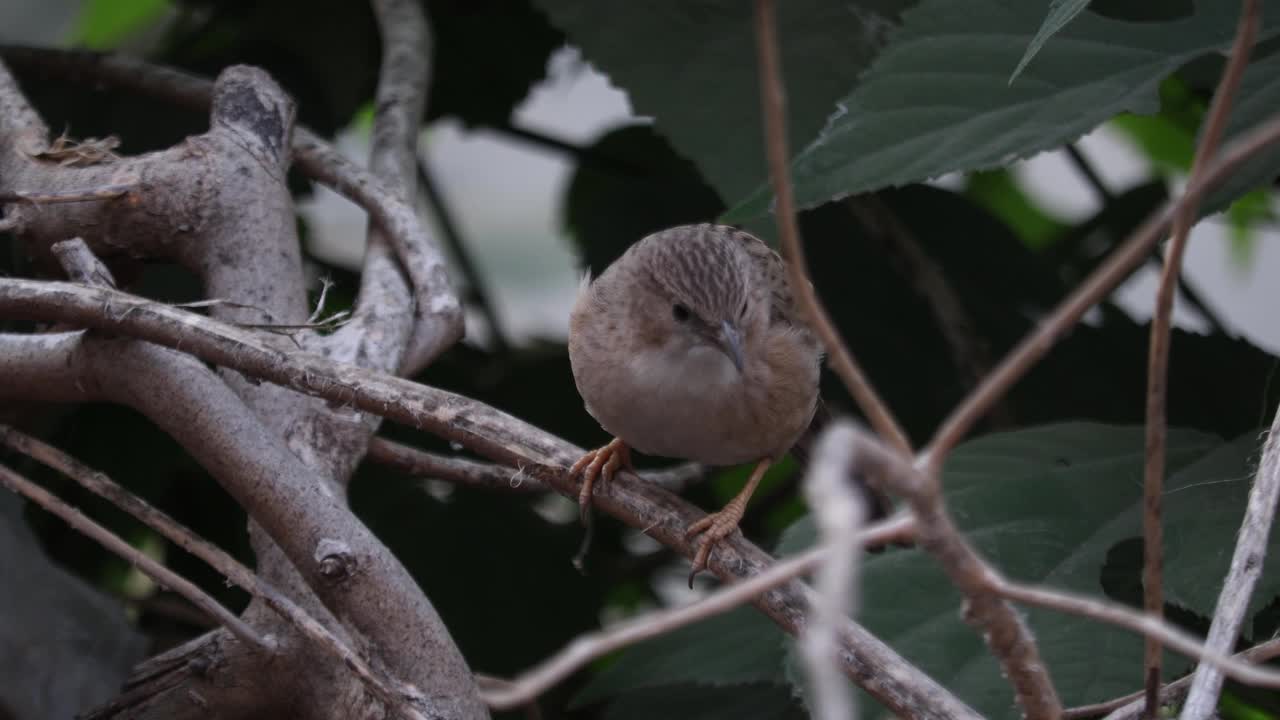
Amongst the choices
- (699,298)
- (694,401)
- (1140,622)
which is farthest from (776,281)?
(1140,622)

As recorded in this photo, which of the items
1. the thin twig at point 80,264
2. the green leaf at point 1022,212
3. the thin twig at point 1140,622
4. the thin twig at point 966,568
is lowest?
the thin twig at point 1140,622

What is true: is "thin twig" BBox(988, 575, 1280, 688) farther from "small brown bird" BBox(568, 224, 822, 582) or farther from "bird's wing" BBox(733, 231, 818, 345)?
"bird's wing" BBox(733, 231, 818, 345)

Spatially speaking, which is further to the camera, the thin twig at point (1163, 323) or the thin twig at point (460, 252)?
the thin twig at point (460, 252)

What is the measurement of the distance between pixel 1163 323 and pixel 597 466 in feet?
4.27

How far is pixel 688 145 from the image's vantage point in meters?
2.79

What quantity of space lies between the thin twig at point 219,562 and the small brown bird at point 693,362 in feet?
2.58

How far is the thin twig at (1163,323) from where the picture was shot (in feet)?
3.75

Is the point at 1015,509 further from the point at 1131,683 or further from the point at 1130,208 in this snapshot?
the point at 1130,208

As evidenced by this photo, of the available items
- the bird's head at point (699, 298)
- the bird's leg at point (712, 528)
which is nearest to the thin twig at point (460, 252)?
the bird's head at point (699, 298)

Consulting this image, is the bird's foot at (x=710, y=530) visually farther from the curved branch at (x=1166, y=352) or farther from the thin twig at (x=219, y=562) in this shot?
the curved branch at (x=1166, y=352)

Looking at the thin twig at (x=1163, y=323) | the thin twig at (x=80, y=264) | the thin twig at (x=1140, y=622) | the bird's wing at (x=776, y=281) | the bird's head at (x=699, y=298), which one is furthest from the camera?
the bird's wing at (x=776, y=281)

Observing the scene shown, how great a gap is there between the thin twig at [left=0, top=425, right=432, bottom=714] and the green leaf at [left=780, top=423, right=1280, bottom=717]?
0.88 meters

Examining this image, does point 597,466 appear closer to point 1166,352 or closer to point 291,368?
point 291,368

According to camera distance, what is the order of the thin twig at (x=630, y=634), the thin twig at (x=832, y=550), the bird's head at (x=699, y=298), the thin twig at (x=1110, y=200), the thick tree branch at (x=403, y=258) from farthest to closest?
1. the thin twig at (x=1110, y=200)
2. the bird's head at (x=699, y=298)
3. the thick tree branch at (x=403, y=258)
4. the thin twig at (x=630, y=634)
5. the thin twig at (x=832, y=550)
